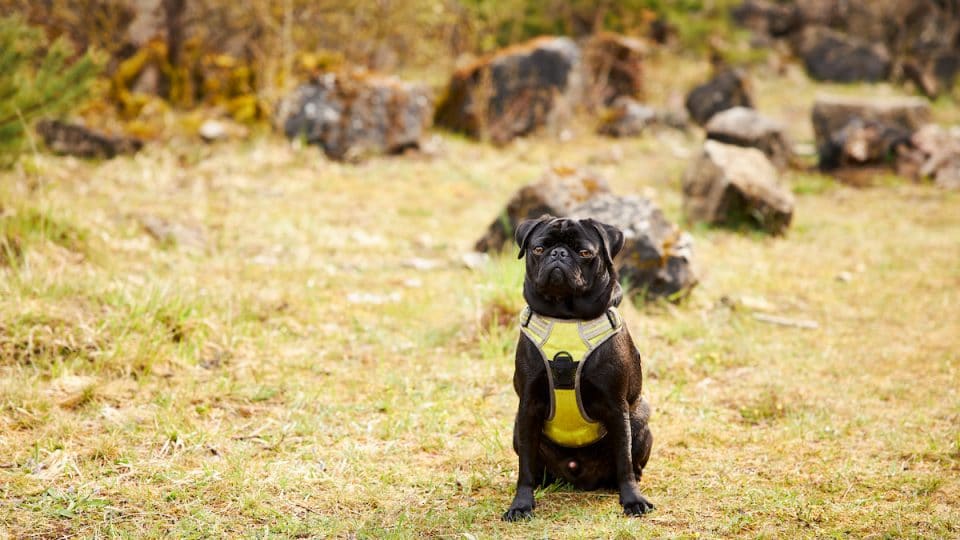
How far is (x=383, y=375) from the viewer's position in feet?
18.8

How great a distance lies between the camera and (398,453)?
4.66 metres

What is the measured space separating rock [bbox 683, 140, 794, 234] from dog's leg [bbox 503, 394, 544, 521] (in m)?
6.38

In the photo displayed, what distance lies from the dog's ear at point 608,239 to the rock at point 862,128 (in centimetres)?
990

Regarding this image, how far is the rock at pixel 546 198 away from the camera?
8.18 m

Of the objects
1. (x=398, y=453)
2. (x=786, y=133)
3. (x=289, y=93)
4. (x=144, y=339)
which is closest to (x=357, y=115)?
(x=289, y=93)

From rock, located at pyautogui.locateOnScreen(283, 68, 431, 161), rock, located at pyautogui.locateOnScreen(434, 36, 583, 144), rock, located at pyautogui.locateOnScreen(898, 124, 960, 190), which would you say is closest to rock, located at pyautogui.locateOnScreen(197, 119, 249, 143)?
rock, located at pyautogui.locateOnScreen(283, 68, 431, 161)

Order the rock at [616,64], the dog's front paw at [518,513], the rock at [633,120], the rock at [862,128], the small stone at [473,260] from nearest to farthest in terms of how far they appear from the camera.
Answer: the dog's front paw at [518,513] < the small stone at [473,260] < the rock at [862,128] < the rock at [633,120] < the rock at [616,64]

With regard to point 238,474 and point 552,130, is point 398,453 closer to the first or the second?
point 238,474

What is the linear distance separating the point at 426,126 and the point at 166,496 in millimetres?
9295

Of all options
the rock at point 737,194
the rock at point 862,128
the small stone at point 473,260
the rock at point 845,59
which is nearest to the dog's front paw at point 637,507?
the small stone at point 473,260

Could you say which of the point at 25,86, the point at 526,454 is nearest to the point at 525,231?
the point at 526,454

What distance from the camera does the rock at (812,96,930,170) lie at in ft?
41.5

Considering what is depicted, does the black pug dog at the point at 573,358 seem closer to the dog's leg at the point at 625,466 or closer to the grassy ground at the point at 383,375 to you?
the dog's leg at the point at 625,466

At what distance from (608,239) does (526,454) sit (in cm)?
98
